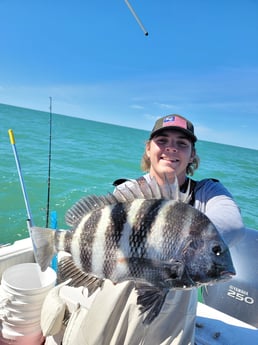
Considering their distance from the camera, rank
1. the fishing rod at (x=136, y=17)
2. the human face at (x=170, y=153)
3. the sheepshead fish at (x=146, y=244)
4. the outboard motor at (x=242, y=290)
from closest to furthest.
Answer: the sheepshead fish at (x=146, y=244), the human face at (x=170, y=153), the outboard motor at (x=242, y=290), the fishing rod at (x=136, y=17)

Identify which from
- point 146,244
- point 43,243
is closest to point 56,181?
point 43,243

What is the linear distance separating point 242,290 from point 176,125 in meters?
1.67

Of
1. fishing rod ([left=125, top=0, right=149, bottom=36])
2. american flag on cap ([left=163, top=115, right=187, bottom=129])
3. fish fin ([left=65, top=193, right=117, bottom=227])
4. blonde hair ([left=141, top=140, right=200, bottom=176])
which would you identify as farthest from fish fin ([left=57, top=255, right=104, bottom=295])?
fishing rod ([left=125, top=0, right=149, bottom=36])

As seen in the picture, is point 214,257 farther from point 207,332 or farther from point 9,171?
point 9,171

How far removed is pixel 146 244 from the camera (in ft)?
3.39

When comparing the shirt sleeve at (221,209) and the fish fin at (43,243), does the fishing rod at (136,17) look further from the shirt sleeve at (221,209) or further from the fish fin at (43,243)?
the fish fin at (43,243)

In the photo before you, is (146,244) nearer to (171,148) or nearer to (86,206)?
(86,206)

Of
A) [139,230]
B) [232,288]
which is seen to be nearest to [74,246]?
[139,230]

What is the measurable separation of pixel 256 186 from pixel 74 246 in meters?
18.5

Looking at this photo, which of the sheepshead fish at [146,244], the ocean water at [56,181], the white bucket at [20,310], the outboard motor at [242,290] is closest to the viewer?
the sheepshead fish at [146,244]

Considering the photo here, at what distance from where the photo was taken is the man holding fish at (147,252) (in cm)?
99

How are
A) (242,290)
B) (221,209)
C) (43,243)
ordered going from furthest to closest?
(242,290) → (221,209) → (43,243)

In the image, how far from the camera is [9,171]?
34.6ft

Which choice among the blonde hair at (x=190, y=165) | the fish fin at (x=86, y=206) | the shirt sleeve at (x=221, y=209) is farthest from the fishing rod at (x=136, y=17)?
the fish fin at (x=86, y=206)
